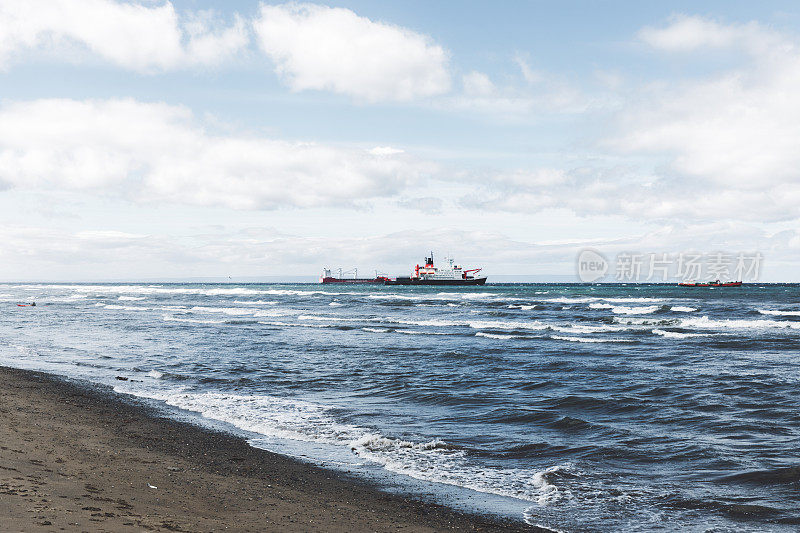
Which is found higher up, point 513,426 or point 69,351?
point 513,426

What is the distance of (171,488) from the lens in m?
7.57

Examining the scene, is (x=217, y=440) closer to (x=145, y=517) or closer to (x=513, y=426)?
(x=145, y=517)

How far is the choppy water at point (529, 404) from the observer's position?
831cm

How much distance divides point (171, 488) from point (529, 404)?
9.36 meters

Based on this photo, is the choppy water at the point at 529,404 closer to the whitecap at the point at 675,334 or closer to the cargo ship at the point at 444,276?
the whitecap at the point at 675,334

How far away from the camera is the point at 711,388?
16188 mm

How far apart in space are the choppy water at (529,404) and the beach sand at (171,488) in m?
1.11

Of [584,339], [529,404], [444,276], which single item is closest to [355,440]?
[529,404]

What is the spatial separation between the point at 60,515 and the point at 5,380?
512 inches

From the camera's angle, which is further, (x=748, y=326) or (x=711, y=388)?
(x=748, y=326)

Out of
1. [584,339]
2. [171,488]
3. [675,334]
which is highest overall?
[675,334]

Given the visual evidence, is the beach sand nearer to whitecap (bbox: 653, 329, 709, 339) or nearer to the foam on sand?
the foam on sand

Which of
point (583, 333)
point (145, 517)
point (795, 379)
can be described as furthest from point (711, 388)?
point (583, 333)

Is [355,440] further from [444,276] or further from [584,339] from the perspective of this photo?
[444,276]
